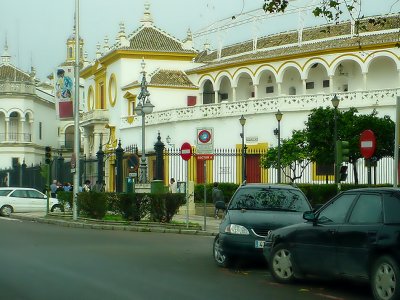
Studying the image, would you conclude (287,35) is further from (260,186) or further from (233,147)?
(260,186)

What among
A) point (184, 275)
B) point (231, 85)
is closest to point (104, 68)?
point (231, 85)

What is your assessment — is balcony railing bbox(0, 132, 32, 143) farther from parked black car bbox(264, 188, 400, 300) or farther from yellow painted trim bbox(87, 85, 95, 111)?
parked black car bbox(264, 188, 400, 300)

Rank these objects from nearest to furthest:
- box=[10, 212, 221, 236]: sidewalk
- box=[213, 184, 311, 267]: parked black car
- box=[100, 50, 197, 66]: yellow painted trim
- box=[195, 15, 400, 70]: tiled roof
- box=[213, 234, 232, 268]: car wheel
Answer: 1. box=[213, 184, 311, 267]: parked black car
2. box=[213, 234, 232, 268]: car wheel
3. box=[10, 212, 221, 236]: sidewalk
4. box=[195, 15, 400, 70]: tiled roof
5. box=[100, 50, 197, 66]: yellow painted trim

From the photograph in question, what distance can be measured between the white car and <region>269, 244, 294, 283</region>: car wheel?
94.4 ft

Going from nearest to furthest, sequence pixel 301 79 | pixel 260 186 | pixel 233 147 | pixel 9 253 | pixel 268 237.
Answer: pixel 268 237 < pixel 260 186 < pixel 9 253 < pixel 233 147 < pixel 301 79

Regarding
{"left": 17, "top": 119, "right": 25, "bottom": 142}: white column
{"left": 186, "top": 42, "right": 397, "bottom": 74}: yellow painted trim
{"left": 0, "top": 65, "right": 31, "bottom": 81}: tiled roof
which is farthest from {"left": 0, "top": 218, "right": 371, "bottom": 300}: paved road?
{"left": 0, "top": 65, "right": 31, "bottom": 81}: tiled roof

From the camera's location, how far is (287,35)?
2500 inches

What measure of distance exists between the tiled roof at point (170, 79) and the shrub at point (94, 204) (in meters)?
34.7

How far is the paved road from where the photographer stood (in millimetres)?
12381

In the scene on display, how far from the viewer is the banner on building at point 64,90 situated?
32781 mm

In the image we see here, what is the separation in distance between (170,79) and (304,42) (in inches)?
516

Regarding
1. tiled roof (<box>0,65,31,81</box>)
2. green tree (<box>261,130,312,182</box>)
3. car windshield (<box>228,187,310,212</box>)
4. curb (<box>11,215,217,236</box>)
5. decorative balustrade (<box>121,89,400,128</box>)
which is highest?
tiled roof (<box>0,65,31,81</box>)

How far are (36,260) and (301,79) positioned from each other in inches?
1759

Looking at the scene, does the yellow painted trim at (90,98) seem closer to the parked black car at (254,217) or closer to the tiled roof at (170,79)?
the tiled roof at (170,79)
